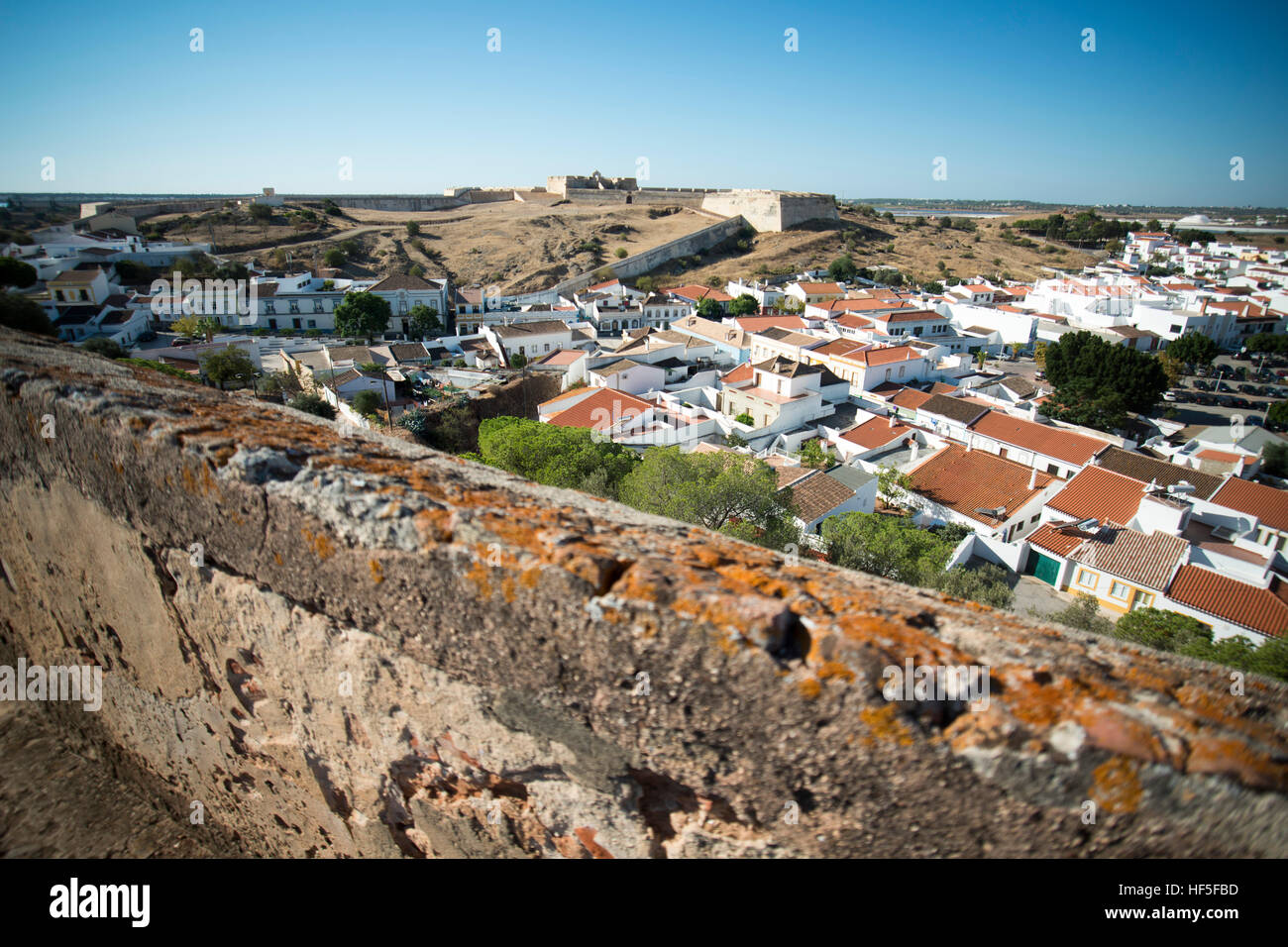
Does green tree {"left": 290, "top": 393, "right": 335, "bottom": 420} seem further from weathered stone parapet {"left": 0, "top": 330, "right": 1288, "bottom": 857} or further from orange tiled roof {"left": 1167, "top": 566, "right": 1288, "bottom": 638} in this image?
orange tiled roof {"left": 1167, "top": 566, "right": 1288, "bottom": 638}

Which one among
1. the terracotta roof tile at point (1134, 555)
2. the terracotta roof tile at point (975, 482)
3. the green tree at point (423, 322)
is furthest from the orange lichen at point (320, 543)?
the green tree at point (423, 322)

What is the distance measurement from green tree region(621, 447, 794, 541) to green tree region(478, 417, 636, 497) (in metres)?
1.00

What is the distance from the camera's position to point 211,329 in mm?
34719

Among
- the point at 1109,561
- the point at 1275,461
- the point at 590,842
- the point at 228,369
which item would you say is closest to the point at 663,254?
the point at 228,369

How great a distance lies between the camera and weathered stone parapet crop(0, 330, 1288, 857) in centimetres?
201

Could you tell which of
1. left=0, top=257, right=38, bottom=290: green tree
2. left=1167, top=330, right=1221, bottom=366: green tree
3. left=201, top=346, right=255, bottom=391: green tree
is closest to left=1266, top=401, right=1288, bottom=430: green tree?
left=1167, top=330, right=1221, bottom=366: green tree

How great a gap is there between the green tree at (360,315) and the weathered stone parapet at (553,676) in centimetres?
3736

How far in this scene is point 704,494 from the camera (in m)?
14.6

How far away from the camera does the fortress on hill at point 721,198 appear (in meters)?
72.9

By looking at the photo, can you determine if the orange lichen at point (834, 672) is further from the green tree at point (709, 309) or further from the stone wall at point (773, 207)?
the stone wall at point (773, 207)

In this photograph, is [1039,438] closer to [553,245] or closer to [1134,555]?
[1134,555]

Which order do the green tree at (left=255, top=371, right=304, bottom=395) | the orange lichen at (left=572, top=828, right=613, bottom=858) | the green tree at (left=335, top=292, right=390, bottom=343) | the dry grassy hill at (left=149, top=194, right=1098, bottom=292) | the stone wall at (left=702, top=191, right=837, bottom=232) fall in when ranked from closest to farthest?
1. the orange lichen at (left=572, top=828, right=613, bottom=858)
2. the green tree at (left=255, top=371, right=304, bottom=395)
3. the green tree at (left=335, top=292, right=390, bottom=343)
4. the dry grassy hill at (left=149, top=194, right=1098, bottom=292)
5. the stone wall at (left=702, top=191, right=837, bottom=232)
